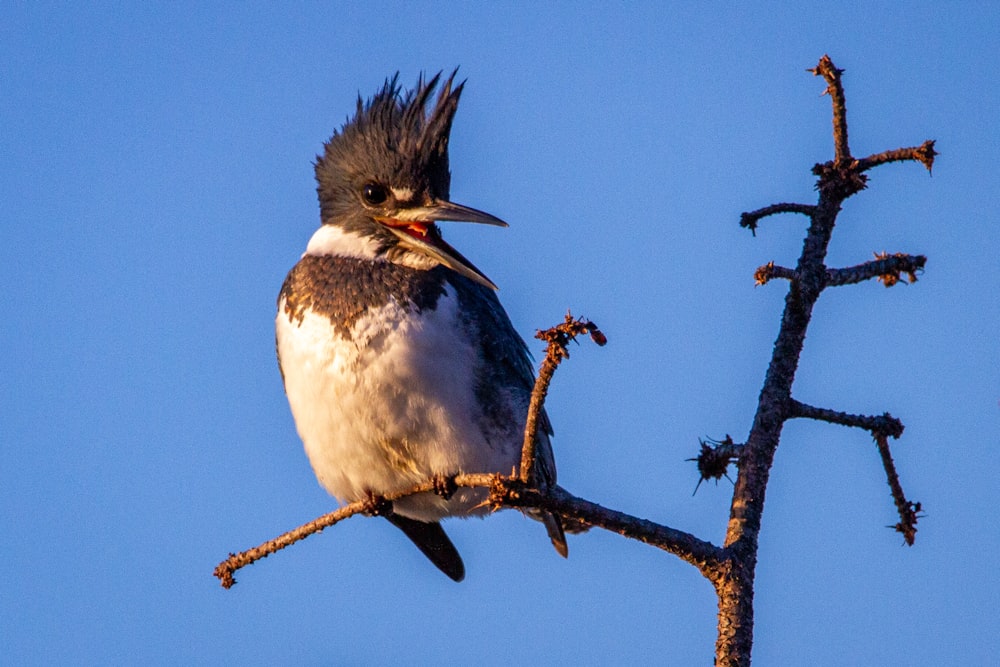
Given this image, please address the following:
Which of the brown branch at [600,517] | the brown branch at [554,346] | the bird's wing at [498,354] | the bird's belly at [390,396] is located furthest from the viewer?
the bird's wing at [498,354]

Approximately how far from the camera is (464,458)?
15.7ft

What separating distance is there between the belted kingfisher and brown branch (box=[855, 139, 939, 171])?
1.87 meters

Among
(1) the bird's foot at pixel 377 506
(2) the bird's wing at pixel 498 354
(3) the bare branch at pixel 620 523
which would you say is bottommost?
(3) the bare branch at pixel 620 523

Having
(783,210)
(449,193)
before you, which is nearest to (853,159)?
(783,210)

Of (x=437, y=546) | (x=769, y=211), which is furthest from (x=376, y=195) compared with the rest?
(x=769, y=211)

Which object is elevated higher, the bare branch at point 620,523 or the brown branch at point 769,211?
the brown branch at point 769,211

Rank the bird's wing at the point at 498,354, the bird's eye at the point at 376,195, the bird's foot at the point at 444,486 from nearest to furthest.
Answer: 1. the bird's foot at the point at 444,486
2. the bird's wing at the point at 498,354
3. the bird's eye at the point at 376,195

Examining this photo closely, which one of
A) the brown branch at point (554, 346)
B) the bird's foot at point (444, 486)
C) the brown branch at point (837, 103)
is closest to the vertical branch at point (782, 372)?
the brown branch at point (837, 103)

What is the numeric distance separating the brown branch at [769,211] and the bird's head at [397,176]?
1.56m

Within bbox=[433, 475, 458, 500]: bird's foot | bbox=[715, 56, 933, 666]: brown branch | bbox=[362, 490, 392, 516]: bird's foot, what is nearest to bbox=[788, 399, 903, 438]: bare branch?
bbox=[715, 56, 933, 666]: brown branch

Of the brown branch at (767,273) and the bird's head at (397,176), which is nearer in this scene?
the brown branch at (767,273)

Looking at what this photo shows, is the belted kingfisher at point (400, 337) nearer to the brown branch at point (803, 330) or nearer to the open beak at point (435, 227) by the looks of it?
the open beak at point (435, 227)

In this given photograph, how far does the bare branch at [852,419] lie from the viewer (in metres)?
3.21

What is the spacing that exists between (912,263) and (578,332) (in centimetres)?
114
